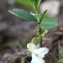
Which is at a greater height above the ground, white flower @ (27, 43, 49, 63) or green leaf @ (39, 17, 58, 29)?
green leaf @ (39, 17, 58, 29)

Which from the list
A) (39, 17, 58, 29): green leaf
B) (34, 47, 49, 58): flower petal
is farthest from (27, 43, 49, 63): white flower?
(39, 17, 58, 29): green leaf

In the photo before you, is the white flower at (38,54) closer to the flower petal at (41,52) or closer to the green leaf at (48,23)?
the flower petal at (41,52)

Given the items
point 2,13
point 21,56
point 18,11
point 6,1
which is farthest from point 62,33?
point 6,1

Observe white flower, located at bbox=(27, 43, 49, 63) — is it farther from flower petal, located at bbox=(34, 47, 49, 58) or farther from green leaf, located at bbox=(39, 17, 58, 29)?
green leaf, located at bbox=(39, 17, 58, 29)

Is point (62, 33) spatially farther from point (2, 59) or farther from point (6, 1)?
point (6, 1)

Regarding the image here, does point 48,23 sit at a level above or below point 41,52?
above

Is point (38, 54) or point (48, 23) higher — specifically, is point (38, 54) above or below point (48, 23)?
below

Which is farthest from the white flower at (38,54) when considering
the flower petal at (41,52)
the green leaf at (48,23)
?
the green leaf at (48,23)

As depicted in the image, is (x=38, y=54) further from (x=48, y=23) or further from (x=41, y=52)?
(x=48, y=23)

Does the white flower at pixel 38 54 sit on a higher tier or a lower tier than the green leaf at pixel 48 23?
lower

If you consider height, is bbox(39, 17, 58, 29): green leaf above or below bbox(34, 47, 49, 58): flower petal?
above

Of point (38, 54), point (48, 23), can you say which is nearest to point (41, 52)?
point (38, 54)

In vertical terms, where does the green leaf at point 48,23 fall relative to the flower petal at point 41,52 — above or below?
above
